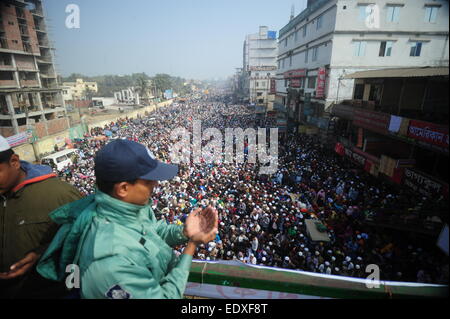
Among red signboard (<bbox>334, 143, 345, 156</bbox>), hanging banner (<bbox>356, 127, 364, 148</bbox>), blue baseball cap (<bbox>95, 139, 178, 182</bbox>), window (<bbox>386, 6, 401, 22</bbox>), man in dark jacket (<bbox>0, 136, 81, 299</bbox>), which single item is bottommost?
red signboard (<bbox>334, 143, 345, 156</bbox>)

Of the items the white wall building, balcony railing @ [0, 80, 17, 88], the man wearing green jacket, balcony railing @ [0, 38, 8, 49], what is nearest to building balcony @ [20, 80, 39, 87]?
balcony railing @ [0, 80, 17, 88]

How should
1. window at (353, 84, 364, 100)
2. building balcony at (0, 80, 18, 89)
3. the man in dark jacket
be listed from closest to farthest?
1. the man in dark jacket
2. window at (353, 84, 364, 100)
3. building balcony at (0, 80, 18, 89)

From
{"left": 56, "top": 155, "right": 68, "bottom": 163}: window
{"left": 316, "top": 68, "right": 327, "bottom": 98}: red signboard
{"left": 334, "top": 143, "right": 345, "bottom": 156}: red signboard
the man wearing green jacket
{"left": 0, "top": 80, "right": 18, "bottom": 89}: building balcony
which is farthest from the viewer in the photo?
{"left": 0, "top": 80, "right": 18, "bottom": 89}: building balcony

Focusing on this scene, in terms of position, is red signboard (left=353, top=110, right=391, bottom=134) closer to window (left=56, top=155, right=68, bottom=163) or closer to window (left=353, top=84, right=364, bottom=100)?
window (left=353, top=84, right=364, bottom=100)

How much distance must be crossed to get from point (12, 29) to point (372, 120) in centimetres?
3856

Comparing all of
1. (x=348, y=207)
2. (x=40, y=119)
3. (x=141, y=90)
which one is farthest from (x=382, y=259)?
(x=141, y=90)

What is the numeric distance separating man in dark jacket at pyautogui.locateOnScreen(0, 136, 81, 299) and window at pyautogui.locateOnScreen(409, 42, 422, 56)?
90.2ft

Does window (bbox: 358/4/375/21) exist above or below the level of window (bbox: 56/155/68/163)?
above

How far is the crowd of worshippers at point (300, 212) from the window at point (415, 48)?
1253 centimetres

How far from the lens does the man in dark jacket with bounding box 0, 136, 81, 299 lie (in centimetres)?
183

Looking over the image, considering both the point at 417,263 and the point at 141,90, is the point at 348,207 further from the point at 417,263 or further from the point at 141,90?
the point at 141,90

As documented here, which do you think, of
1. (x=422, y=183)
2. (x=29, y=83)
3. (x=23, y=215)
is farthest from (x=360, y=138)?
(x=29, y=83)

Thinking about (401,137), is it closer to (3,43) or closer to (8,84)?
(8,84)

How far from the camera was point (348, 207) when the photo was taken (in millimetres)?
10477
